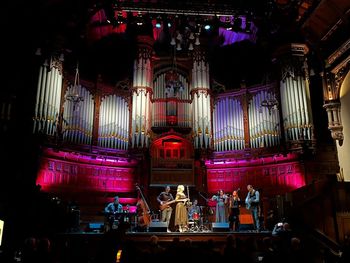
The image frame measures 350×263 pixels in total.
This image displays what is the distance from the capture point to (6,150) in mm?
11273

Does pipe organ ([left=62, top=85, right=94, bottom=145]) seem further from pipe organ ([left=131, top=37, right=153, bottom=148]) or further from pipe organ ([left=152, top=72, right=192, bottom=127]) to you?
pipe organ ([left=152, top=72, right=192, bottom=127])

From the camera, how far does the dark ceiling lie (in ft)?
39.5

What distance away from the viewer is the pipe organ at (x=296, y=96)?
12641 millimetres

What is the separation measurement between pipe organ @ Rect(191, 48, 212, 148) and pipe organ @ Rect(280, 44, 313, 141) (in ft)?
9.86

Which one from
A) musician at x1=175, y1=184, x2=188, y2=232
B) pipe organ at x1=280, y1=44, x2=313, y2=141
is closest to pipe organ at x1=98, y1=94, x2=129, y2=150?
musician at x1=175, y1=184, x2=188, y2=232

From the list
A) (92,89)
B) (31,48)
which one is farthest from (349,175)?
(31,48)

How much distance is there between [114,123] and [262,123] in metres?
5.97

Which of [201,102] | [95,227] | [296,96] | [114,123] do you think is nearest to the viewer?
[95,227]

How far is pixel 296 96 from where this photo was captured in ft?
43.1

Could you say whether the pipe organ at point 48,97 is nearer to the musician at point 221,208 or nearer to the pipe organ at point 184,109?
the pipe organ at point 184,109

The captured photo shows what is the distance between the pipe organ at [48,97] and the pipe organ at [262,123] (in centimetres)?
760

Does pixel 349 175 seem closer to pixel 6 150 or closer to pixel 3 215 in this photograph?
pixel 3 215

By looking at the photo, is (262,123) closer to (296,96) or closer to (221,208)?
(296,96)

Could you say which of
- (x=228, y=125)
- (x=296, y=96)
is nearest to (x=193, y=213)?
(x=228, y=125)
